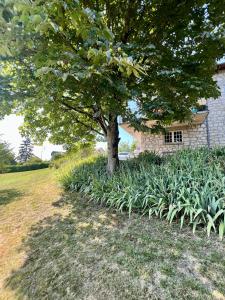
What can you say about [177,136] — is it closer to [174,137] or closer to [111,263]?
[174,137]

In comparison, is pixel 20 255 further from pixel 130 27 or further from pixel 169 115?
pixel 130 27

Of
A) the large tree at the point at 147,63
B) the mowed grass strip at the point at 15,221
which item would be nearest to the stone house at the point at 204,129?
the large tree at the point at 147,63

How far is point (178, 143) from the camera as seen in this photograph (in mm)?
13469

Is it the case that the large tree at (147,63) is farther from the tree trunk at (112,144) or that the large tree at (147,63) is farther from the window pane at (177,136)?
the window pane at (177,136)

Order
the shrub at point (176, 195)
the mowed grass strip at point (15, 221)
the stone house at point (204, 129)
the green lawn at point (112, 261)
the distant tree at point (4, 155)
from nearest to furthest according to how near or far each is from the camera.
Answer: the green lawn at point (112, 261)
the mowed grass strip at point (15, 221)
the shrub at point (176, 195)
the distant tree at point (4, 155)
the stone house at point (204, 129)

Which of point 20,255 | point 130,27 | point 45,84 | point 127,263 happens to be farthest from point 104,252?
point 130,27

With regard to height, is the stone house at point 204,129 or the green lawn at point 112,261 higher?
the stone house at point 204,129

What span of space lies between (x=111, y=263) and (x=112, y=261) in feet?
0.13

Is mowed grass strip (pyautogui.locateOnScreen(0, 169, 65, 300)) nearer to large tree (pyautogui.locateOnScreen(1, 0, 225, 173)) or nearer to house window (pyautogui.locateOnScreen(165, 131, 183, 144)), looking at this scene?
large tree (pyautogui.locateOnScreen(1, 0, 225, 173))

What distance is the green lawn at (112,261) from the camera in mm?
2084

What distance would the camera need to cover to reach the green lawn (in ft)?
6.84

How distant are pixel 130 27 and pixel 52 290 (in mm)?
6339

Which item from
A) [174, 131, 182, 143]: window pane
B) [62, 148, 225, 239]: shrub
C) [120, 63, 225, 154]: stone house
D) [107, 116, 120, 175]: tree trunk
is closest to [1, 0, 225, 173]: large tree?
[107, 116, 120, 175]: tree trunk

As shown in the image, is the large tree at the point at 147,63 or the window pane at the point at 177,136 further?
the window pane at the point at 177,136
